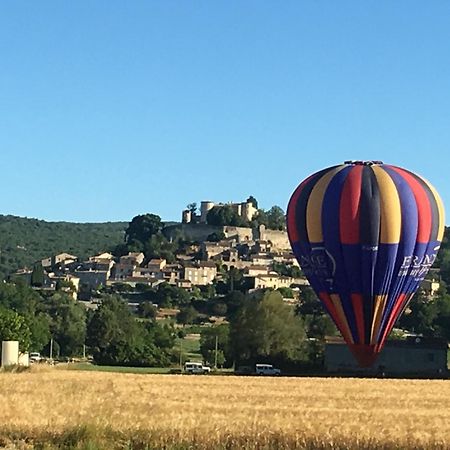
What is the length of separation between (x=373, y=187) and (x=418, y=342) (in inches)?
712

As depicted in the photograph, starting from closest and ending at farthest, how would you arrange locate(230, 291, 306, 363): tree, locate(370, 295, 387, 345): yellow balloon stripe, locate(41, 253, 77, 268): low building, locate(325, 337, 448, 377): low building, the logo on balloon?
locate(370, 295, 387, 345): yellow balloon stripe
the logo on balloon
locate(325, 337, 448, 377): low building
locate(230, 291, 306, 363): tree
locate(41, 253, 77, 268): low building

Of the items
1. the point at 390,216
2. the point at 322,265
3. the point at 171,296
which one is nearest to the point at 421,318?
the point at 171,296

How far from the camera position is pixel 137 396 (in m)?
28.1

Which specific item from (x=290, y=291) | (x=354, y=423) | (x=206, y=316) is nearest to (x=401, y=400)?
(x=354, y=423)

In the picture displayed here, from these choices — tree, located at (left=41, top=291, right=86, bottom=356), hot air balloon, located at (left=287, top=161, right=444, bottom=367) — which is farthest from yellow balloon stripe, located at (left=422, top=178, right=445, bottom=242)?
tree, located at (left=41, top=291, right=86, bottom=356)

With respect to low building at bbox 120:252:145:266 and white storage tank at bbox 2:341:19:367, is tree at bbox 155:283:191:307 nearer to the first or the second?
low building at bbox 120:252:145:266

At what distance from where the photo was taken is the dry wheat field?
1872 cm

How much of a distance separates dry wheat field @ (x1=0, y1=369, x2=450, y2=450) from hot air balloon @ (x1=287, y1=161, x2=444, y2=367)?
8539 mm

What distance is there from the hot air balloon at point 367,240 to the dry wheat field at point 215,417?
8539 millimetres

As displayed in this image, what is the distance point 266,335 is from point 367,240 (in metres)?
21.4

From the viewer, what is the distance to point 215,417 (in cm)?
2156

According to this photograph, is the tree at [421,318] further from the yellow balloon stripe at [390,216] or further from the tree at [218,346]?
the yellow balloon stripe at [390,216]

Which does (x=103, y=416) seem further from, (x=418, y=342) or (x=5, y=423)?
(x=418, y=342)

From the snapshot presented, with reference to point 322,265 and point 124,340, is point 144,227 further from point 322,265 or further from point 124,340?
point 322,265
